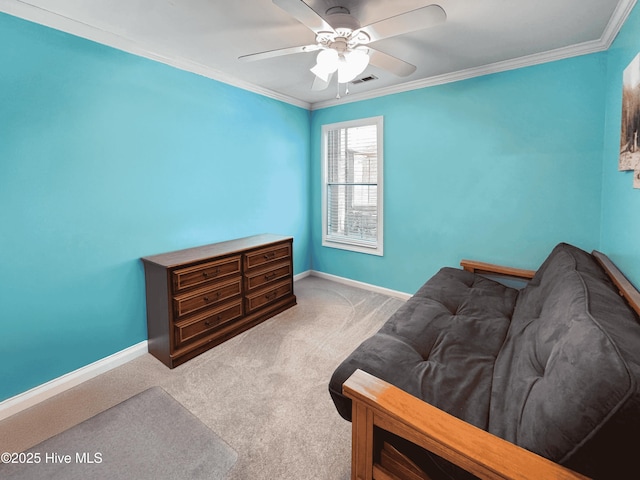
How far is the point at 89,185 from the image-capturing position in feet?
6.96

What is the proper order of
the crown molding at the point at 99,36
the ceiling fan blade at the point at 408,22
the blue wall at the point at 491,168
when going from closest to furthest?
1. the ceiling fan blade at the point at 408,22
2. the crown molding at the point at 99,36
3. the blue wall at the point at 491,168

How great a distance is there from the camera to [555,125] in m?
2.49

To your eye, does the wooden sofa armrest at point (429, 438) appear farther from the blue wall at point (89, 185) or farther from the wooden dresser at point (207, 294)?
the blue wall at point (89, 185)

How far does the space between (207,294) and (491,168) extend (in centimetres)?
276

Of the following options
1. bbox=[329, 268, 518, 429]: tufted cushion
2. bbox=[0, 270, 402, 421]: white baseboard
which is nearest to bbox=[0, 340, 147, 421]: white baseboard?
bbox=[0, 270, 402, 421]: white baseboard

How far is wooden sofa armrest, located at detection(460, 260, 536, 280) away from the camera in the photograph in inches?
96.5

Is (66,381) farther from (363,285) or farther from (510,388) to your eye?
(363,285)

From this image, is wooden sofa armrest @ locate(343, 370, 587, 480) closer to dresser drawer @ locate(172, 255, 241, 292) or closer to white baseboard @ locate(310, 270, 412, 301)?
dresser drawer @ locate(172, 255, 241, 292)

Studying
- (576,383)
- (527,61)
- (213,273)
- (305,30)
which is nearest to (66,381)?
(213,273)

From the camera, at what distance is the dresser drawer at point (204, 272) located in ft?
7.45

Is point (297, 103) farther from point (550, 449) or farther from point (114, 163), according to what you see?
point (550, 449)

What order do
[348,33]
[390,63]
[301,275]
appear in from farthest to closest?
[301,275] → [390,63] → [348,33]

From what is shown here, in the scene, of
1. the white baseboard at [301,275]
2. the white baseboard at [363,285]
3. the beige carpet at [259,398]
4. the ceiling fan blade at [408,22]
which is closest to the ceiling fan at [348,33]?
the ceiling fan blade at [408,22]

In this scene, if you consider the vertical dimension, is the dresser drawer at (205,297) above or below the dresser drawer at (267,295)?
above
